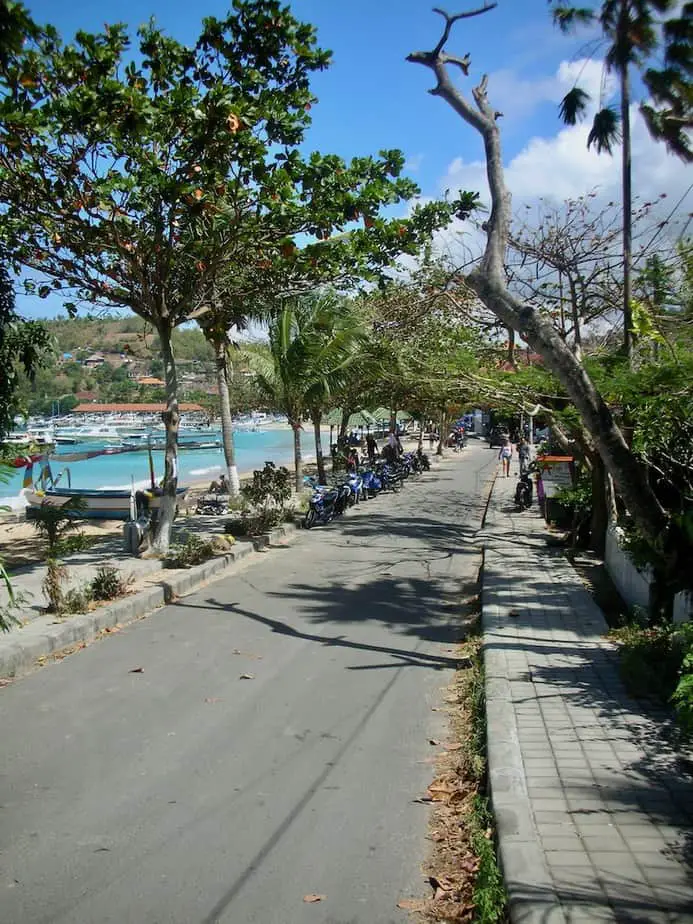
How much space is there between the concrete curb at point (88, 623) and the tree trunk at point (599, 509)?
6313mm

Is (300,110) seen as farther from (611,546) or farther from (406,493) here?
(406,493)

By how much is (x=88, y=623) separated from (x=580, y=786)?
18.4 feet

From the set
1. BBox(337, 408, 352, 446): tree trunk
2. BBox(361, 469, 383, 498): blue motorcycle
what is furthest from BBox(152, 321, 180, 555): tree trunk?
BBox(337, 408, 352, 446): tree trunk

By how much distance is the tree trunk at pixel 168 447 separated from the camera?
12.4 m

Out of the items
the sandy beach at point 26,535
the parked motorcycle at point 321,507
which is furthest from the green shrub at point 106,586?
the parked motorcycle at point 321,507

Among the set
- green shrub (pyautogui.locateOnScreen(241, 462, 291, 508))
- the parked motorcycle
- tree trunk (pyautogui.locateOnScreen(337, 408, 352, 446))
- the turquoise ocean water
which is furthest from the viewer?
the turquoise ocean water

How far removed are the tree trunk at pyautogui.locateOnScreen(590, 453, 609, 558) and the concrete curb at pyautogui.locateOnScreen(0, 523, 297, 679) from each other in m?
6.31

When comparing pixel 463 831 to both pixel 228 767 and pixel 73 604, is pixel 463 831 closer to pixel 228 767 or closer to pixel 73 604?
pixel 228 767

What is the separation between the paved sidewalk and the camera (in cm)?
337

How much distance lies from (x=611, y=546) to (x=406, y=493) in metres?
14.3

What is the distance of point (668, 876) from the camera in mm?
3490

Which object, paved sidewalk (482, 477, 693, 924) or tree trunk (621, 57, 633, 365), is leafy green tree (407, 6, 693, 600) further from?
tree trunk (621, 57, 633, 365)

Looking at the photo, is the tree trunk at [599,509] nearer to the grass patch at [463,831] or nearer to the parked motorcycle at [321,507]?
the parked motorcycle at [321,507]

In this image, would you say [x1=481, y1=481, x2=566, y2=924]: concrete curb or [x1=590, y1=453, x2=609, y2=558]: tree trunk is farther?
[x1=590, y1=453, x2=609, y2=558]: tree trunk
